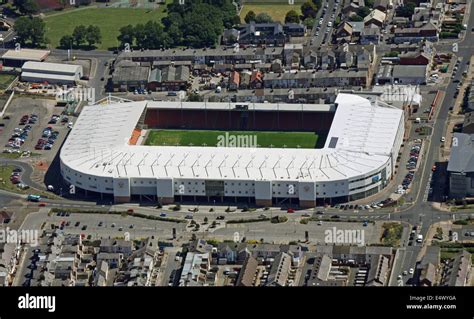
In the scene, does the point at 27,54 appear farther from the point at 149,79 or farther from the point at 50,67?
the point at 149,79

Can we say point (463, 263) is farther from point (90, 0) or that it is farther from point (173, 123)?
point (90, 0)

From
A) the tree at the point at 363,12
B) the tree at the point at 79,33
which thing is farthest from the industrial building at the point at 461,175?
the tree at the point at 79,33

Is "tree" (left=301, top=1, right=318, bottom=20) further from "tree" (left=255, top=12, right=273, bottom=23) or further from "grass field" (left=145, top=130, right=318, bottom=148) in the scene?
"grass field" (left=145, top=130, right=318, bottom=148)

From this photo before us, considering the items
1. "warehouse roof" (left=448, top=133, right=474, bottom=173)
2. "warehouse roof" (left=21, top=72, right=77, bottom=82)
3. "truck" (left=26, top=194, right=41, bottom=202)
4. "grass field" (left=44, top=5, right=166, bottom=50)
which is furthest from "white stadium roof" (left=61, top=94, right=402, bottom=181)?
"grass field" (left=44, top=5, right=166, bottom=50)

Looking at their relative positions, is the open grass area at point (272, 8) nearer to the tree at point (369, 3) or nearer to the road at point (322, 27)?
the road at point (322, 27)

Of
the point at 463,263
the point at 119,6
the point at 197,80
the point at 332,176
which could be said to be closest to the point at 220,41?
the point at 197,80

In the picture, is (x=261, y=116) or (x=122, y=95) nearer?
(x=261, y=116)
